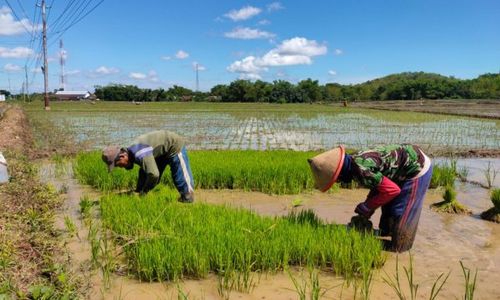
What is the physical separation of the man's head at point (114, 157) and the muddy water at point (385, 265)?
0.68m

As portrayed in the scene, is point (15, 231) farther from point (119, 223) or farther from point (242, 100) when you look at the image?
point (242, 100)

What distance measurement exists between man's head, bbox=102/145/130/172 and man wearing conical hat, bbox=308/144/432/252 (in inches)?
70.7

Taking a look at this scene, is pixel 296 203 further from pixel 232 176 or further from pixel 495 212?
pixel 495 212

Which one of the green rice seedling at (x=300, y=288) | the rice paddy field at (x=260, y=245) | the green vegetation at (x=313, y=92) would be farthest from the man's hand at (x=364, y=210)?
the green vegetation at (x=313, y=92)

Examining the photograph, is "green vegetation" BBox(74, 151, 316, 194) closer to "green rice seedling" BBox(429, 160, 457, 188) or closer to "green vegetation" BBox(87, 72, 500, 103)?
"green rice seedling" BBox(429, 160, 457, 188)

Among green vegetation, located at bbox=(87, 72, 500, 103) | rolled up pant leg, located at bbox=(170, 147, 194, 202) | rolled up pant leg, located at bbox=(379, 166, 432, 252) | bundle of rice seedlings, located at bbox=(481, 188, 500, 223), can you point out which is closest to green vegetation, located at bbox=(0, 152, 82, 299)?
rolled up pant leg, located at bbox=(170, 147, 194, 202)

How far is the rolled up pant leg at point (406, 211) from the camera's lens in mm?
3438

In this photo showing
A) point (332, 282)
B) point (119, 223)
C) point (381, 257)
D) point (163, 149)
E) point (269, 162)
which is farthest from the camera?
Result: point (269, 162)

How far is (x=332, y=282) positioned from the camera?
3035 millimetres

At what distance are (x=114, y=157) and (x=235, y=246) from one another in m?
1.58

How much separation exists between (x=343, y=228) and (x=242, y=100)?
61020 millimetres

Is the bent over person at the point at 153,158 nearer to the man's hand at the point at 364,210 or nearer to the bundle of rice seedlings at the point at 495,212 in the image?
the man's hand at the point at 364,210

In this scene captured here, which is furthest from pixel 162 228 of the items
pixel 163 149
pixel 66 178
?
pixel 66 178

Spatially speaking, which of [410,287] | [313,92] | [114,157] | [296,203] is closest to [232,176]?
[296,203]
